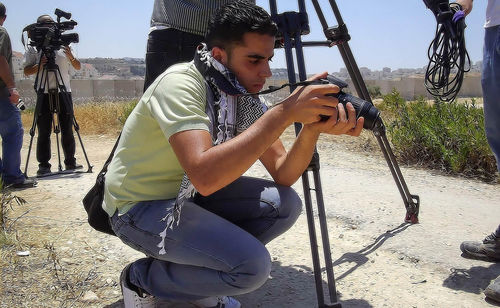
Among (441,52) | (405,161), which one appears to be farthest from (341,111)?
(405,161)

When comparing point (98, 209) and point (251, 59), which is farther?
point (98, 209)

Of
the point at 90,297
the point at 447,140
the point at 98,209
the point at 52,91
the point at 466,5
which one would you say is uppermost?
the point at 466,5

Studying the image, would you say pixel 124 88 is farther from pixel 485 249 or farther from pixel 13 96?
pixel 485 249

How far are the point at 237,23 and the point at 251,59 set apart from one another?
136 mm

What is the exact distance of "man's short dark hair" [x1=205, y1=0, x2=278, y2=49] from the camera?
72.2 inches

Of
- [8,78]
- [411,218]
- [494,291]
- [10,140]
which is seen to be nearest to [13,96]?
[8,78]

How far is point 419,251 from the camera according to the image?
2779mm

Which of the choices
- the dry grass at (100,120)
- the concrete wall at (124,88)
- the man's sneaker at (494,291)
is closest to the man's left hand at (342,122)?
the man's sneaker at (494,291)

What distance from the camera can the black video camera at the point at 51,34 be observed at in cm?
519

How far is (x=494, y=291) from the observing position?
7.29 ft

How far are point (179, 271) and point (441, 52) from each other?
1.53 metres

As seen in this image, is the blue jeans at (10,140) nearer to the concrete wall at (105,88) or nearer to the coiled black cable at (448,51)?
the coiled black cable at (448,51)

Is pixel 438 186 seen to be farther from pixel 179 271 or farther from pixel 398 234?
pixel 179 271

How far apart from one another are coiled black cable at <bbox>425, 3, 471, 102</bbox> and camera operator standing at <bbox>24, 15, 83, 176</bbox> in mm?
4001
